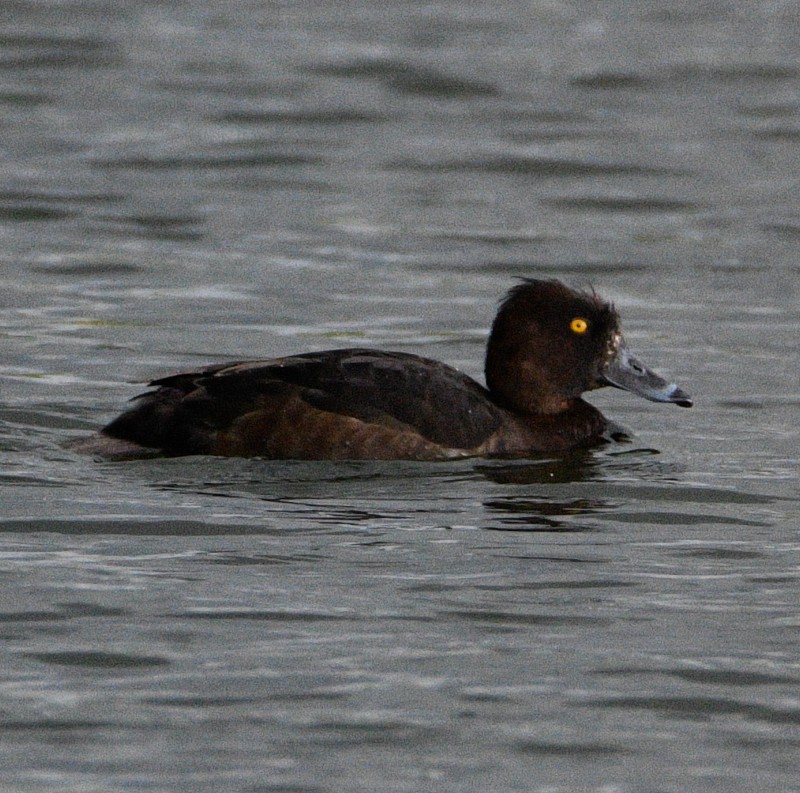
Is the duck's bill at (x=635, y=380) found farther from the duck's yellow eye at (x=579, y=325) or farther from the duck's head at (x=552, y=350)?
the duck's yellow eye at (x=579, y=325)

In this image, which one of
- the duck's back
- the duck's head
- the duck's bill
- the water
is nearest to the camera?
the water

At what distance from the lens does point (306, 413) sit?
9344 millimetres

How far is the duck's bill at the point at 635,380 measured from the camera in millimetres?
10180

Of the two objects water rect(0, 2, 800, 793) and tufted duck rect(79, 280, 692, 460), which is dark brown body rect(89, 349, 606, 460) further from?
water rect(0, 2, 800, 793)

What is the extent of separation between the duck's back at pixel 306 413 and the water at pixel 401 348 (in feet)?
0.45

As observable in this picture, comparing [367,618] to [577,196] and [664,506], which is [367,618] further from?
[577,196]

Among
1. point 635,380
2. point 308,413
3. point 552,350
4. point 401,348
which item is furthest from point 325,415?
point 401,348

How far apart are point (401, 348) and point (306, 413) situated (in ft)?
9.99

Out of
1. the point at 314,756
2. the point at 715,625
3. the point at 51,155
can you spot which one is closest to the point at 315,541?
the point at 715,625

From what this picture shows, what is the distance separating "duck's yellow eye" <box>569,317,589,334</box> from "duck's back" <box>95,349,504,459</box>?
82 centimetres

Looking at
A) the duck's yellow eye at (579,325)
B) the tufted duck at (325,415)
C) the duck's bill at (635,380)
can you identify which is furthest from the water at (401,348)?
the duck's yellow eye at (579,325)

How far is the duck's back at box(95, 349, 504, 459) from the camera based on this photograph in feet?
30.6

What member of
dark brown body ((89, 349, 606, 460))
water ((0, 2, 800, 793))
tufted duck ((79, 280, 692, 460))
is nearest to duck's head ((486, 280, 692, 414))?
tufted duck ((79, 280, 692, 460))

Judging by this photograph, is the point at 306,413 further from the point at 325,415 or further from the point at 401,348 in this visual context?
the point at 401,348
